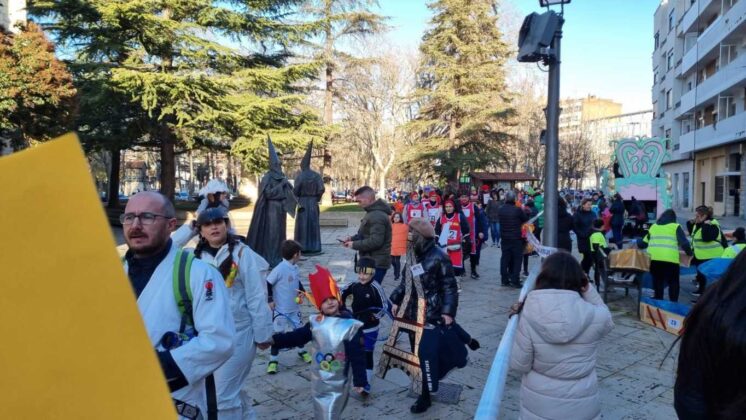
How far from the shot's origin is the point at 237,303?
3.54 meters

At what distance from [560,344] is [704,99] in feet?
123

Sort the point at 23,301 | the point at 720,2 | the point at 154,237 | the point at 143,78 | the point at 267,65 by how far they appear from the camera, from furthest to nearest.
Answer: the point at 720,2
the point at 267,65
the point at 143,78
the point at 154,237
the point at 23,301

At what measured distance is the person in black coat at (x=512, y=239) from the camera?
370 inches

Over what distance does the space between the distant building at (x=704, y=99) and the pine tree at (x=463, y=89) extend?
12.7m

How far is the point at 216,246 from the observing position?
3629mm

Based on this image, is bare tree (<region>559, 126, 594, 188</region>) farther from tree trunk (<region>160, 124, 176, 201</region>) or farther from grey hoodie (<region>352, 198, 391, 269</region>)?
grey hoodie (<region>352, 198, 391, 269</region>)

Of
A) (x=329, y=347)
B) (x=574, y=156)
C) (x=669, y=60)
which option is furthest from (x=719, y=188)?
(x=329, y=347)

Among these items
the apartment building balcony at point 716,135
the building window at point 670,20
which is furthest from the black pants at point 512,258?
the building window at point 670,20

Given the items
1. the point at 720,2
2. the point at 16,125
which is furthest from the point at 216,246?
the point at 720,2

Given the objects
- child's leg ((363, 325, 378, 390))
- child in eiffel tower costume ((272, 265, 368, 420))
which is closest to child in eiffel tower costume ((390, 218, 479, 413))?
child's leg ((363, 325, 378, 390))

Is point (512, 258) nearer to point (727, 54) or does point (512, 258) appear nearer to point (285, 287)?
point (285, 287)

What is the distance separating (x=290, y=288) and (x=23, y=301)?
4580mm

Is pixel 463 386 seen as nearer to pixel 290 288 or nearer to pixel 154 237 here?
pixel 290 288

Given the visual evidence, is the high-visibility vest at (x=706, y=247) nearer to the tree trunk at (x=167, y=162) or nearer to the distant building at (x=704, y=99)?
the tree trunk at (x=167, y=162)
